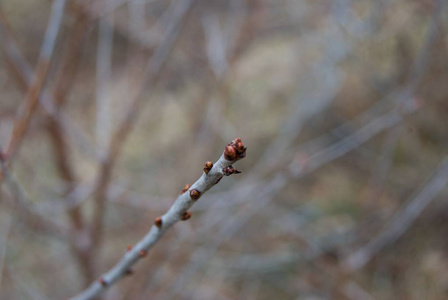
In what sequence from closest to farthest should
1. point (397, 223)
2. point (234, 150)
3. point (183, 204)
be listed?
1. point (234, 150)
2. point (183, 204)
3. point (397, 223)

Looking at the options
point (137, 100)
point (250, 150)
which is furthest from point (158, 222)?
point (250, 150)

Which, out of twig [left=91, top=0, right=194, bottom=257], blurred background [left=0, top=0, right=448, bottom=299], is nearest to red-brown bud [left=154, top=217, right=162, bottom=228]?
blurred background [left=0, top=0, right=448, bottom=299]

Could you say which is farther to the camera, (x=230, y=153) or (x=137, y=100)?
(x=137, y=100)

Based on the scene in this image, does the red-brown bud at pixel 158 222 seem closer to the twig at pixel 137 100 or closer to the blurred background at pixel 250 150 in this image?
the blurred background at pixel 250 150

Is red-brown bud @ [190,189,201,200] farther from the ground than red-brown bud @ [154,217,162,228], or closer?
closer

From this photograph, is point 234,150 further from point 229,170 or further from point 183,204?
point 183,204

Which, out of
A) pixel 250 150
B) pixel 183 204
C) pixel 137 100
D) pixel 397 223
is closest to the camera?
pixel 183 204

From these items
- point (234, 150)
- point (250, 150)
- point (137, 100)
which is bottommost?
point (234, 150)

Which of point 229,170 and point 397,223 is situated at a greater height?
point 397,223

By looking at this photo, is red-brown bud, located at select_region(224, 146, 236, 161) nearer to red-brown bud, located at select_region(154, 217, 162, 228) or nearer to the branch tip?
the branch tip
